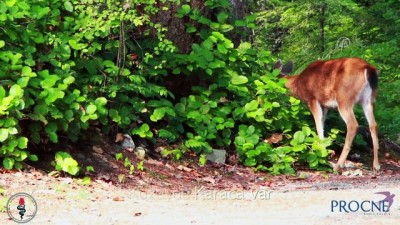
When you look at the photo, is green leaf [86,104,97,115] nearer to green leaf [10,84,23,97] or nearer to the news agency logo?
green leaf [10,84,23,97]

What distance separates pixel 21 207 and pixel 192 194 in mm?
2179

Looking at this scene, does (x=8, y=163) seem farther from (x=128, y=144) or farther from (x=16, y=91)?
(x=128, y=144)

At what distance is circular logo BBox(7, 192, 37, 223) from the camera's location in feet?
20.0

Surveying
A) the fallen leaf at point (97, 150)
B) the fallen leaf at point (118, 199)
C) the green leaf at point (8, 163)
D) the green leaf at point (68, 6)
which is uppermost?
the green leaf at point (68, 6)

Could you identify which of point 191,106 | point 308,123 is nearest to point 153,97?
point 191,106

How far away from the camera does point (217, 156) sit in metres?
9.95

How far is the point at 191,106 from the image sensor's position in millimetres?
10156

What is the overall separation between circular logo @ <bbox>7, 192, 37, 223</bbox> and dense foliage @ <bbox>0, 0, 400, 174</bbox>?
3.39 ft

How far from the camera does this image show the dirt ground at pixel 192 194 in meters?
6.19

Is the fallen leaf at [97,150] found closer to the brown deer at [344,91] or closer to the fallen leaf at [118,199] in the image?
the fallen leaf at [118,199]

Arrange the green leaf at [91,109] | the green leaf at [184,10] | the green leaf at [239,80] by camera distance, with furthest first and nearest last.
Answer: the green leaf at [239,80] → the green leaf at [184,10] → the green leaf at [91,109]

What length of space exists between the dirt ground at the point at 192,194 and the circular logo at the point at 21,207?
6 cm

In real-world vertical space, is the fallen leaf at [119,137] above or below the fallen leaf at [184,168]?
above

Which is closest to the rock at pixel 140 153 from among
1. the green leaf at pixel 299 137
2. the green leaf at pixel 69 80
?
the green leaf at pixel 69 80
